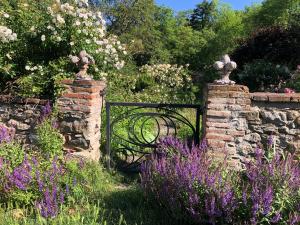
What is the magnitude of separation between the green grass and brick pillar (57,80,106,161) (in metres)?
0.46

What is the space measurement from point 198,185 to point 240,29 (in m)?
21.6

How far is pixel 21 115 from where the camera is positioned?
5469 mm

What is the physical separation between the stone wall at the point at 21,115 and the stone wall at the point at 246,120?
7.69 feet

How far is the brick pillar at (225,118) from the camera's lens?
186 inches

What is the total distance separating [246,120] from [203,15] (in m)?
26.2

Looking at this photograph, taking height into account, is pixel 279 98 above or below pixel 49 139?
above

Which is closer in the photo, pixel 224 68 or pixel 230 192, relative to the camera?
pixel 230 192

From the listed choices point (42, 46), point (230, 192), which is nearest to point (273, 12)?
point (42, 46)

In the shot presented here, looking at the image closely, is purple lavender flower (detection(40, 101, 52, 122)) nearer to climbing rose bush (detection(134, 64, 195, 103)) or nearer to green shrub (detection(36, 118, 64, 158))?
green shrub (detection(36, 118, 64, 158))

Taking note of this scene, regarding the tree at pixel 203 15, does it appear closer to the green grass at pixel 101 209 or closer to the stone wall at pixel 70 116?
the stone wall at pixel 70 116

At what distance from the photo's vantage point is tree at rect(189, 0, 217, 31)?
29.0 meters

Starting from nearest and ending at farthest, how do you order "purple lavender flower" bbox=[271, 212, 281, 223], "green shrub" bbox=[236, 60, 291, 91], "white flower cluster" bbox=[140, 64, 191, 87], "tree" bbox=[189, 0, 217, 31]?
"purple lavender flower" bbox=[271, 212, 281, 223]
"green shrub" bbox=[236, 60, 291, 91]
"white flower cluster" bbox=[140, 64, 191, 87]
"tree" bbox=[189, 0, 217, 31]

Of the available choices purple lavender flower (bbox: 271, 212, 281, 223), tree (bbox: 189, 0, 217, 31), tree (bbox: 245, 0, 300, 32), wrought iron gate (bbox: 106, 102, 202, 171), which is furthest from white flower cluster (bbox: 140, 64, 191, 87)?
tree (bbox: 189, 0, 217, 31)

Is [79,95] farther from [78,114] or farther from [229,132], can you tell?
[229,132]
